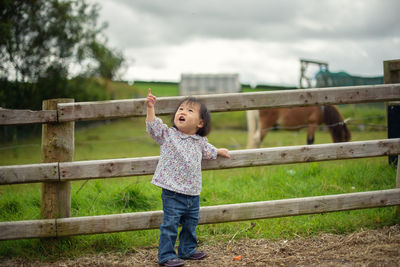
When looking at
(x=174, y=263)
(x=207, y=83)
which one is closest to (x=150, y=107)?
(x=174, y=263)

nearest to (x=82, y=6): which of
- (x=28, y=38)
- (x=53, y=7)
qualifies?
(x=53, y=7)

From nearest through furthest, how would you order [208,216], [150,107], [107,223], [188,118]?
[150,107]
[188,118]
[107,223]
[208,216]

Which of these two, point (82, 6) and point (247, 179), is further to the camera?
point (82, 6)

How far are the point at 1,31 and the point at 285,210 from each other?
37.9 ft

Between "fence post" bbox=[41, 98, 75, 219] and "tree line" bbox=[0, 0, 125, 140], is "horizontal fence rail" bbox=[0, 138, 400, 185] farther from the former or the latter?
"tree line" bbox=[0, 0, 125, 140]

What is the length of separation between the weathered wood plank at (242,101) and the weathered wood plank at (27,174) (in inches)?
18.2

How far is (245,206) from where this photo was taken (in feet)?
11.6

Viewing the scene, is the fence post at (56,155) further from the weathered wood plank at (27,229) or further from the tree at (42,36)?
the tree at (42,36)

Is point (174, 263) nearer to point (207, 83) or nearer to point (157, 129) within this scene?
point (157, 129)

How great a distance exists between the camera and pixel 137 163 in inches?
130

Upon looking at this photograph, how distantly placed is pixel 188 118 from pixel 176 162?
38cm

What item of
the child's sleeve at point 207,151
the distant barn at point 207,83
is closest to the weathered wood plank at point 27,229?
the child's sleeve at point 207,151

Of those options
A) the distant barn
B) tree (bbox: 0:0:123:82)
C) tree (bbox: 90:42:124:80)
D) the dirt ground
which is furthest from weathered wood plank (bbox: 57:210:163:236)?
the distant barn

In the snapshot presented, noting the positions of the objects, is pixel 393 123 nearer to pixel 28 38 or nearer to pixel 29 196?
pixel 29 196
